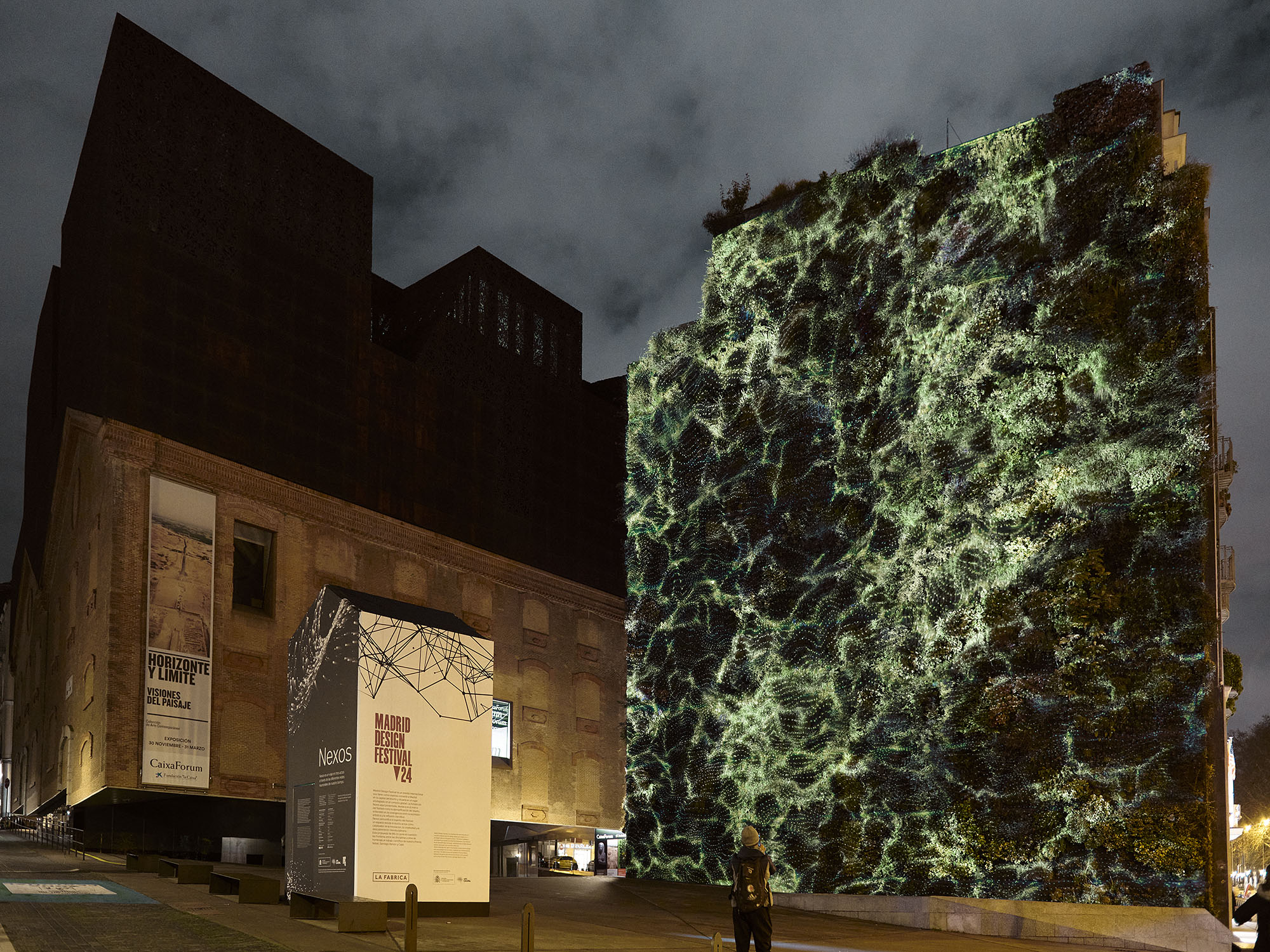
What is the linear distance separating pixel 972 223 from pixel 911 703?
350 inches

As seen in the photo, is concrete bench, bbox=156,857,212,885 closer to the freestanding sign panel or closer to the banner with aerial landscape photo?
the freestanding sign panel

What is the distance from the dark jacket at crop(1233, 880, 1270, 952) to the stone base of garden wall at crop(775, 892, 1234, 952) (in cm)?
684

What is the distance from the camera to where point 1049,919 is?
1808cm

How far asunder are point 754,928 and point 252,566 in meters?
25.1

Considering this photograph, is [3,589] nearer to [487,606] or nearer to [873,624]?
[487,606]

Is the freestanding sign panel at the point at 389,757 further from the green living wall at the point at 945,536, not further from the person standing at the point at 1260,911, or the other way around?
the green living wall at the point at 945,536

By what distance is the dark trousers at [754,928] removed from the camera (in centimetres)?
1183

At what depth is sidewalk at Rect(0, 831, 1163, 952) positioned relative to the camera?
11234mm

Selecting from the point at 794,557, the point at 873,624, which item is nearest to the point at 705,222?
the point at 794,557

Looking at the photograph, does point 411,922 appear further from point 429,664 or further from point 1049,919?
point 1049,919

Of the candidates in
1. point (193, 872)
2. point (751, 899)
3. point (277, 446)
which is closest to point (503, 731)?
point (277, 446)

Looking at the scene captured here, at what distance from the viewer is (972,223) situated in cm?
2089

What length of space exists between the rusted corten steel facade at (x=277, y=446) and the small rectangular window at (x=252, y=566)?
281 mm

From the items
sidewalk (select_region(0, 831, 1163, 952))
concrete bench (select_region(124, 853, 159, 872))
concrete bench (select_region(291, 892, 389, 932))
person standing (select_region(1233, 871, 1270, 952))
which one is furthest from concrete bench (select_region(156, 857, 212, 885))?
person standing (select_region(1233, 871, 1270, 952))
